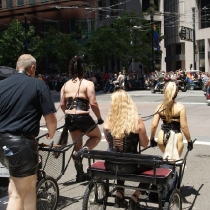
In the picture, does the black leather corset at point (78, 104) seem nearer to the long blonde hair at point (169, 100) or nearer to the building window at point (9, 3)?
the long blonde hair at point (169, 100)

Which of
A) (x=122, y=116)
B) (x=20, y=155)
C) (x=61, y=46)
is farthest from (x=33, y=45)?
(x=20, y=155)

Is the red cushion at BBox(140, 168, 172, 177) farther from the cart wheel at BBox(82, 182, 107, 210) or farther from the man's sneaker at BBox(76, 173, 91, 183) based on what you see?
the man's sneaker at BBox(76, 173, 91, 183)

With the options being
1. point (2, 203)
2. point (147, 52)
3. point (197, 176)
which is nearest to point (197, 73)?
point (147, 52)

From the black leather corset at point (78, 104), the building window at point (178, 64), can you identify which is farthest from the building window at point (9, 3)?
the black leather corset at point (78, 104)

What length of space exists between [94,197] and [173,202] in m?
0.88

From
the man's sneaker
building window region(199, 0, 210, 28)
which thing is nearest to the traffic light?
building window region(199, 0, 210, 28)

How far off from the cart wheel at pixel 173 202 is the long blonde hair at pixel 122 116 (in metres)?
0.81

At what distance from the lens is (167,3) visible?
60594 mm

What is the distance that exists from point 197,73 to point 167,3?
29522mm

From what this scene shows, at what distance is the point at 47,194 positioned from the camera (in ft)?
16.5

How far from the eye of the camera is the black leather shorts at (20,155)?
3913 millimetres

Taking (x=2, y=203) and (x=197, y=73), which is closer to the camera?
(x=2, y=203)

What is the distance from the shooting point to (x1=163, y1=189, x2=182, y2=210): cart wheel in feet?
14.0

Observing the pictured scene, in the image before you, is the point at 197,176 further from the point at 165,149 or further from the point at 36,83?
the point at 36,83
